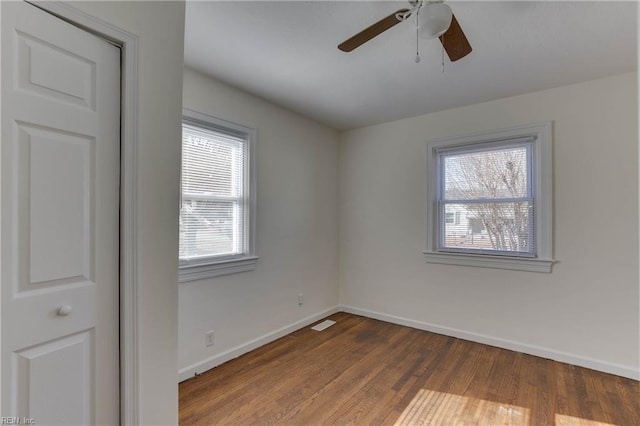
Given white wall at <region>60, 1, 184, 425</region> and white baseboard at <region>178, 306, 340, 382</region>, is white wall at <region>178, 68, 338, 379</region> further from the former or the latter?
white wall at <region>60, 1, 184, 425</region>

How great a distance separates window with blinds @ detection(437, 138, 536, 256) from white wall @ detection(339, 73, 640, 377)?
0.20 metres

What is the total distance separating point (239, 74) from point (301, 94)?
63 centimetres

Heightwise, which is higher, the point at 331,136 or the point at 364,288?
the point at 331,136

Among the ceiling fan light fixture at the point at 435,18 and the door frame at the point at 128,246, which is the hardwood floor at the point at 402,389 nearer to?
the door frame at the point at 128,246

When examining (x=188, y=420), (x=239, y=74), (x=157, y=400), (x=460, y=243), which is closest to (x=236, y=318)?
(x=188, y=420)

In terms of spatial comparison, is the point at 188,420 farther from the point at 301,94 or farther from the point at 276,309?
the point at 301,94

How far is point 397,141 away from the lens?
3590 mm

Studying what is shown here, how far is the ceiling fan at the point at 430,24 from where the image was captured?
1.30m

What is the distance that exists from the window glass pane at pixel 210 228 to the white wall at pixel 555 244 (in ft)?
5.63

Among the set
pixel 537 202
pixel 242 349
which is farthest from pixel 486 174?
pixel 242 349

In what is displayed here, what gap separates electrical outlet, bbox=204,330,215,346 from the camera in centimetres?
249

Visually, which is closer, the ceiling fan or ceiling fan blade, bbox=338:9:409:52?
the ceiling fan

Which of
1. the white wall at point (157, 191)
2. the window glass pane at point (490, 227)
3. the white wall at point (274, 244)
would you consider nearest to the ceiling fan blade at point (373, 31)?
the white wall at point (157, 191)

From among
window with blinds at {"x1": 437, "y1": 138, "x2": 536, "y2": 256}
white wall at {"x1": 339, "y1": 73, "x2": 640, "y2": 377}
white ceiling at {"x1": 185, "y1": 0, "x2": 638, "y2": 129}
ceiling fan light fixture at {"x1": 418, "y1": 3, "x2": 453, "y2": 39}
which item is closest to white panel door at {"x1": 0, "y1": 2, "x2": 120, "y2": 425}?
white ceiling at {"x1": 185, "y1": 0, "x2": 638, "y2": 129}
